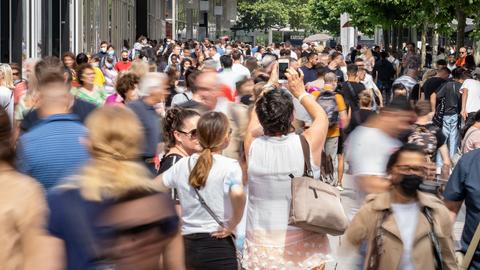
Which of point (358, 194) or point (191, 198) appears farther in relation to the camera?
point (358, 194)

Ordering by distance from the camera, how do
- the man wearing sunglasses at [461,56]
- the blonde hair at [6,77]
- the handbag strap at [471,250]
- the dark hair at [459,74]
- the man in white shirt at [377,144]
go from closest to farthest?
the handbag strap at [471,250] → the man in white shirt at [377,144] → the blonde hair at [6,77] → the dark hair at [459,74] → the man wearing sunglasses at [461,56]

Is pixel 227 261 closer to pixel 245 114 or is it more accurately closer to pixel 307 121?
pixel 245 114

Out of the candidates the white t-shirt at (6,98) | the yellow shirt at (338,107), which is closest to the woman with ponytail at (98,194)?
the white t-shirt at (6,98)

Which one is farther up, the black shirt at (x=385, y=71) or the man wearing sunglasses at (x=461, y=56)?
the man wearing sunglasses at (x=461, y=56)

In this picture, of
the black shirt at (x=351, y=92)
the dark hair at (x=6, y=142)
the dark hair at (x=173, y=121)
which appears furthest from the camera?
the black shirt at (x=351, y=92)

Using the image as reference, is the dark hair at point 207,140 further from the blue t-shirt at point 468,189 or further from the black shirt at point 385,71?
the black shirt at point 385,71

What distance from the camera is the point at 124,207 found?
3449mm

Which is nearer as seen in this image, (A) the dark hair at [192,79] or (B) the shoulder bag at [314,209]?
(B) the shoulder bag at [314,209]

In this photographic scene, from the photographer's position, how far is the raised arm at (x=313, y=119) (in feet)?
22.8

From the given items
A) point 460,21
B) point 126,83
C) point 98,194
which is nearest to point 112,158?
point 98,194

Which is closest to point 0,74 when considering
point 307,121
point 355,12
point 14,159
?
point 307,121

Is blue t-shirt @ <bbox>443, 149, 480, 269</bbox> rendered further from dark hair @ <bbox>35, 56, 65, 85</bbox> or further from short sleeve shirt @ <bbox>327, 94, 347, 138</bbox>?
short sleeve shirt @ <bbox>327, 94, 347, 138</bbox>

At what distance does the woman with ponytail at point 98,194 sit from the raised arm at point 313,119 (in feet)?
9.48

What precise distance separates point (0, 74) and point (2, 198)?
822cm
